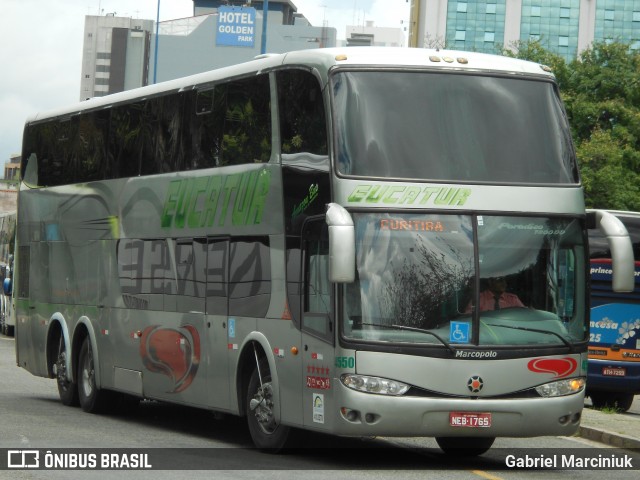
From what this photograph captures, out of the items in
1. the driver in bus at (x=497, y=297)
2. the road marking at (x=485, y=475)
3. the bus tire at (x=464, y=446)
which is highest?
the driver in bus at (x=497, y=297)

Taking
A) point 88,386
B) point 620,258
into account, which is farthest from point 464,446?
point 88,386

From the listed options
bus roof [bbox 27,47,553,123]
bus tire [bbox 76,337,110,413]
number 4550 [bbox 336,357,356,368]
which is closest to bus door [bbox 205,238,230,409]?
bus roof [bbox 27,47,553,123]

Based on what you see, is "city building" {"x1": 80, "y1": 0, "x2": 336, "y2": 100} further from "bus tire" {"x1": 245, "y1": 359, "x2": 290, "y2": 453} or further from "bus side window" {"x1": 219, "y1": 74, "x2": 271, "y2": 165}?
"bus tire" {"x1": 245, "y1": 359, "x2": 290, "y2": 453}

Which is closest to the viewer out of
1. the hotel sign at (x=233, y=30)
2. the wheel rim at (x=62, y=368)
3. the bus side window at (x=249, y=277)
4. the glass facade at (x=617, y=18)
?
the bus side window at (x=249, y=277)

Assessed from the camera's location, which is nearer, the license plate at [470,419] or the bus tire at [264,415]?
the license plate at [470,419]

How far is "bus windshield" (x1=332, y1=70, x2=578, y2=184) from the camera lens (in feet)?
42.6

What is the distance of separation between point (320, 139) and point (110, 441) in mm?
4189

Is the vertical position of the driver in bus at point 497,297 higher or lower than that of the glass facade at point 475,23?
lower

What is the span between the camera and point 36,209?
22047 millimetres

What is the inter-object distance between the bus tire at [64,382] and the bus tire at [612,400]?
9.26 m

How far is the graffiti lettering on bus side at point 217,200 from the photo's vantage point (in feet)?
48.0

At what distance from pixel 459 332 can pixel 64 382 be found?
9.32 m

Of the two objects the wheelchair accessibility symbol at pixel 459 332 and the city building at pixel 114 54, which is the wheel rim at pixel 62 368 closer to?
the wheelchair accessibility symbol at pixel 459 332

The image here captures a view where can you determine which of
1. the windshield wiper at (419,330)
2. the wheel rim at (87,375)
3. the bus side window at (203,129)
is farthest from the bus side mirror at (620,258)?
the wheel rim at (87,375)
